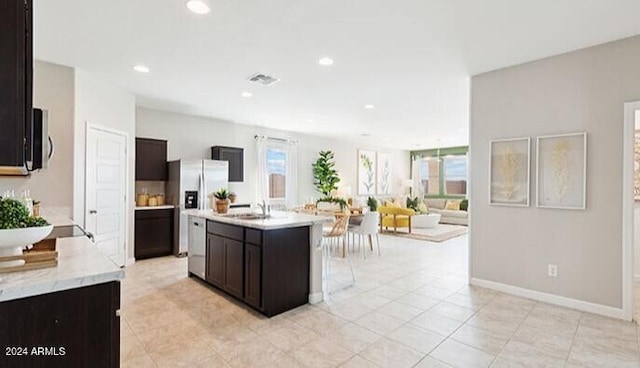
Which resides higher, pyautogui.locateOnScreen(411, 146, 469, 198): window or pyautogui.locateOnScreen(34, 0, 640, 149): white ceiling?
pyautogui.locateOnScreen(34, 0, 640, 149): white ceiling

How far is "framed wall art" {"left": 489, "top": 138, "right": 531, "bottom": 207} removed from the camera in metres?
3.63

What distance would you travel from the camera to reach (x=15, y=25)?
4.05ft

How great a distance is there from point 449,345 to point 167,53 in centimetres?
387

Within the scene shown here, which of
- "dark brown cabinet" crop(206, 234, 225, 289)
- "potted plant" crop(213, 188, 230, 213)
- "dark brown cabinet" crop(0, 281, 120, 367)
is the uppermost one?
"potted plant" crop(213, 188, 230, 213)

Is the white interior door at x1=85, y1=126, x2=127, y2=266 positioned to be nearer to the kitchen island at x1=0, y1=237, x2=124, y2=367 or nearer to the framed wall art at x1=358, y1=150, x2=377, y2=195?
the kitchen island at x1=0, y1=237, x2=124, y2=367

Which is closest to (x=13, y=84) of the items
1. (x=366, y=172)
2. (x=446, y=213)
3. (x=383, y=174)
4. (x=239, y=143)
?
(x=239, y=143)

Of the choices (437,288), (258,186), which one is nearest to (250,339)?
(437,288)

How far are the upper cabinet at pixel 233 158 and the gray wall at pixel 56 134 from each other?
275 centimetres

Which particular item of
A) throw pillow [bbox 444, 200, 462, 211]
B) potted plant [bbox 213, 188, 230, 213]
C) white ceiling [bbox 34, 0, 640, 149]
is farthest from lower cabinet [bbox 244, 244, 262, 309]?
throw pillow [bbox 444, 200, 462, 211]

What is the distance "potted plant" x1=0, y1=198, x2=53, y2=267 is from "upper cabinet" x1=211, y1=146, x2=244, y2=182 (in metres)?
5.18

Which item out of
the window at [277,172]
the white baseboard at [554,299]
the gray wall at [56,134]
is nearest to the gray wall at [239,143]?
the window at [277,172]

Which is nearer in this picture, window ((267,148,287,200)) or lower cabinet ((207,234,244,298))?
lower cabinet ((207,234,244,298))

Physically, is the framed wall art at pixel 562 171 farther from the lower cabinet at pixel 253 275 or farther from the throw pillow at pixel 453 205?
the throw pillow at pixel 453 205

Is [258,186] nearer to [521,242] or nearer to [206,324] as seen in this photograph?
[206,324]
